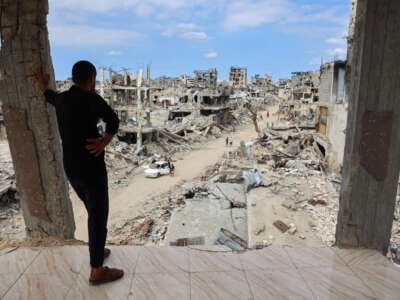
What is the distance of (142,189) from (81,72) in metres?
14.8

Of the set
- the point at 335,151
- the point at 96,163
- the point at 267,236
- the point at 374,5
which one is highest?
the point at 374,5

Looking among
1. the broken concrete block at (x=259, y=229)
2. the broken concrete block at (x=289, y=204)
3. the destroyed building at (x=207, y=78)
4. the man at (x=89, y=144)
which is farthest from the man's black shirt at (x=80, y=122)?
the destroyed building at (x=207, y=78)

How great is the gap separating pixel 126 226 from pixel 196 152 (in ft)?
49.6

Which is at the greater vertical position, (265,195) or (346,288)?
(346,288)

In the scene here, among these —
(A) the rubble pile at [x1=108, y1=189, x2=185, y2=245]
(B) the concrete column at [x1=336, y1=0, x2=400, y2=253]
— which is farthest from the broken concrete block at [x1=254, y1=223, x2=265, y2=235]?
(B) the concrete column at [x1=336, y1=0, x2=400, y2=253]

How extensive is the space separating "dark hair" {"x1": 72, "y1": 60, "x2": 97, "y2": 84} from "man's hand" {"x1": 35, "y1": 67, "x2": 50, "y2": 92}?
3.08 ft

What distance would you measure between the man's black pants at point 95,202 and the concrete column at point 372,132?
101 inches

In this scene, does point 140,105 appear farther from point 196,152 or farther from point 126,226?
point 126,226

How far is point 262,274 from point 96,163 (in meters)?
1.87

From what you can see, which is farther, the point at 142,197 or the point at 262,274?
the point at 142,197

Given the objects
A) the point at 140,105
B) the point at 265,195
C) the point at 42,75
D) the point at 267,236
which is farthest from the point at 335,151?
the point at 42,75

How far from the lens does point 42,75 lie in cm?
293

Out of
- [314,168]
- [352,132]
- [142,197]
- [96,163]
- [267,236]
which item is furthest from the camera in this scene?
[314,168]

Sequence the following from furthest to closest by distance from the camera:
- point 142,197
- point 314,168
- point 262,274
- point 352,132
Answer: point 314,168 → point 142,197 → point 352,132 → point 262,274
